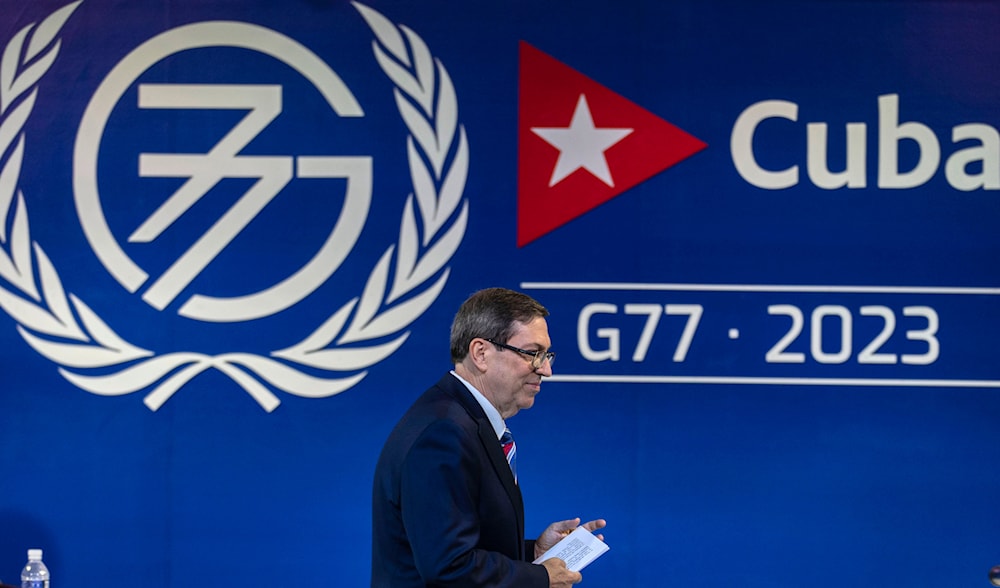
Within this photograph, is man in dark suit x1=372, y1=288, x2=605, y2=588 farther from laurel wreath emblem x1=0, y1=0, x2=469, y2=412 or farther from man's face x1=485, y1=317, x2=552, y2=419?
laurel wreath emblem x1=0, y1=0, x2=469, y2=412

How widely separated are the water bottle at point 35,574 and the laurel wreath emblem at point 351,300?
68 cm

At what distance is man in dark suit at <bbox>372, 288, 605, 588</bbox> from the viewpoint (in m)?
2.16

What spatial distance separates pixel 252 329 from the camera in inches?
166

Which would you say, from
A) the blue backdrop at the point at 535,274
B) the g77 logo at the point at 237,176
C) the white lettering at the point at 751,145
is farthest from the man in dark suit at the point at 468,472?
the white lettering at the point at 751,145

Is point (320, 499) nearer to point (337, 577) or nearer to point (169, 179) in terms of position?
point (337, 577)

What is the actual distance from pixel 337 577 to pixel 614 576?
1.07m

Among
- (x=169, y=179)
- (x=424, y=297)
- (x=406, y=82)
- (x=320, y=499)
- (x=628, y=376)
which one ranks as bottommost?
(x=320, y=499)

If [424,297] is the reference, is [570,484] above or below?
below

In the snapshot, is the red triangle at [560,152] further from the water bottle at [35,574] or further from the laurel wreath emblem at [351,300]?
the water bottle at [35,574]

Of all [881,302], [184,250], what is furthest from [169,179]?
[881,302]

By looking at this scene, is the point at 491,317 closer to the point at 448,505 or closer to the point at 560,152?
the point at 448,505

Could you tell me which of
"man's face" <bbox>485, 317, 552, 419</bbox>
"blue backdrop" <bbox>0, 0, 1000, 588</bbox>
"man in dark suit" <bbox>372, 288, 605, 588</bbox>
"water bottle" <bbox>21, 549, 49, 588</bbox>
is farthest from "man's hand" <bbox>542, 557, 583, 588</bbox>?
"water bottle" <bbox>21, 549, 49, 588</bbox>

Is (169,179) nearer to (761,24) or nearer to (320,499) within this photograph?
(320,499)

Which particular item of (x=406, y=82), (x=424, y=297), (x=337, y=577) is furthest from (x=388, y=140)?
(x=337, y=577)
